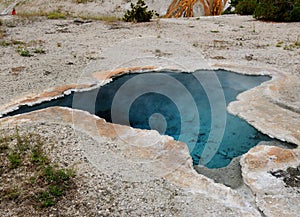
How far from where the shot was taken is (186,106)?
791 centimetres

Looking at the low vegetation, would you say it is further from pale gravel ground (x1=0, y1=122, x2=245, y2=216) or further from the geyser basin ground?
the geyser basin ground

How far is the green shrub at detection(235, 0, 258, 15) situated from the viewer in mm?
19469

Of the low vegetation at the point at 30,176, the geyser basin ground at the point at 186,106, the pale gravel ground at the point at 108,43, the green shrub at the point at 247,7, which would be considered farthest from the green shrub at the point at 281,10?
the low vegetation at the point at 30,176

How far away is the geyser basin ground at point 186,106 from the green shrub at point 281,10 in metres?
8.57

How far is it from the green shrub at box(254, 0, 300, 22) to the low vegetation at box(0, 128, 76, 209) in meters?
14.3

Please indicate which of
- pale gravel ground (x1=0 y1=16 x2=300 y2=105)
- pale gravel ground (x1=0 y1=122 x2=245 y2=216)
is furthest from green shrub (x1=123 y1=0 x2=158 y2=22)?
pale gravel ground (x1=0 y1=122 x2=245 y2=216)

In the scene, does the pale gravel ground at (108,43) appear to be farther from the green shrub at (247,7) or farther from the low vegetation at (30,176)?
the low vegetation at (30,176)

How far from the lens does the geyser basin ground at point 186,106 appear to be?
6324 mm

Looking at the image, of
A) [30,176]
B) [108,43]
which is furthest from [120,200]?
[108,43]

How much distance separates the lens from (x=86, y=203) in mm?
4430

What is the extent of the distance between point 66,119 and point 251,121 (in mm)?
3853

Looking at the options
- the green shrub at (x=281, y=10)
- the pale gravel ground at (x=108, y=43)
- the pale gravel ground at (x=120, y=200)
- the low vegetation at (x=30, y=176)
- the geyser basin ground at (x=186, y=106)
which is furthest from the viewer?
the green shrub at (x=281, y=10)

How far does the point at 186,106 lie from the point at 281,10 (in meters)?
11.1

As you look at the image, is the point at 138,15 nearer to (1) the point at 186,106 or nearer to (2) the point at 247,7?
(2) the point at 247,7
